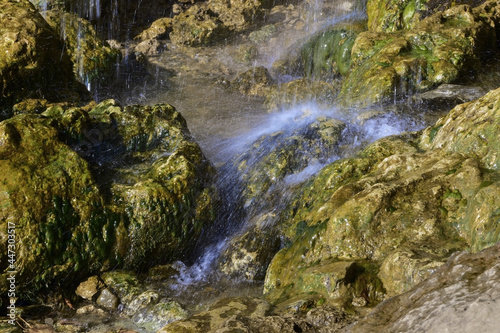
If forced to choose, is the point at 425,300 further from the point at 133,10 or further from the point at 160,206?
the point at 133,10

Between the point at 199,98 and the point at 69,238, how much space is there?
6876 mm

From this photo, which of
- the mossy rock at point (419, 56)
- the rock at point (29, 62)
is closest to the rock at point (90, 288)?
the rock at point (29, 62)

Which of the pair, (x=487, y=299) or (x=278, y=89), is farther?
(x=278, y=89)

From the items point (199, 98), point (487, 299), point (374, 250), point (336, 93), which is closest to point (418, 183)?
point (374, 250)

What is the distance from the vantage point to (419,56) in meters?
8.41

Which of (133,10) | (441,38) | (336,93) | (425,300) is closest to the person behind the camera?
(425,300)

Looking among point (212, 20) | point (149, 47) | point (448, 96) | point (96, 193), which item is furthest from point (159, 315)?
point (212, 20)

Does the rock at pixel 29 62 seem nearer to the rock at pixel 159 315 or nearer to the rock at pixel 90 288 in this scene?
the rock at pixel 90 288

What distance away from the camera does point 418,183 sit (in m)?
4.39

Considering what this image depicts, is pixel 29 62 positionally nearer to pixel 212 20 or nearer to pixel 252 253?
pixel 252 253

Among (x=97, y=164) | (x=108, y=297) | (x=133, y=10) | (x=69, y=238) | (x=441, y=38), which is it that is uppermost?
(x=133, y=10)

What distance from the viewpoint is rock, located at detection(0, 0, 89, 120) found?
7391 millimetres

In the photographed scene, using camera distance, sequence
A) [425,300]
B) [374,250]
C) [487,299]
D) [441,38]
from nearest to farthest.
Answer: [487,299], [425,300], [374,250], [441,38]

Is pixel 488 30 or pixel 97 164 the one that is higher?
pixel 488 30
